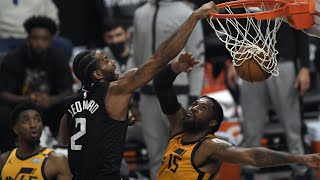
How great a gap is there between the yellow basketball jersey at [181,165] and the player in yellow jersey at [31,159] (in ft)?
2.99

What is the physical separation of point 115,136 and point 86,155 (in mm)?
260

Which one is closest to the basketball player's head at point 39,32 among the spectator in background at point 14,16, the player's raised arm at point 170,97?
the spectator in background at point 14,16

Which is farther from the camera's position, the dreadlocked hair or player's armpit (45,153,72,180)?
player's armpit (45,153,72,180)

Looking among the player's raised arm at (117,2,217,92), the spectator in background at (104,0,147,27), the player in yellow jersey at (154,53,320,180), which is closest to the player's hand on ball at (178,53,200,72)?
the player in yellow jersey at (154,53,320,180)

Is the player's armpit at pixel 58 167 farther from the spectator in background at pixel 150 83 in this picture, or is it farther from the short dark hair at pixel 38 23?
the short dark hair at pixel 38 23

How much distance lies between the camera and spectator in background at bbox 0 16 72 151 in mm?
10805

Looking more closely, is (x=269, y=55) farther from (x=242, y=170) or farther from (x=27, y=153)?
(x=242, y=170)

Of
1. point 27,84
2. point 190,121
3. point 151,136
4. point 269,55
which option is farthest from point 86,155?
point 27,84

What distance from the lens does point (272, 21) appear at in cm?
839

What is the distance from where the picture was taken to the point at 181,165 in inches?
305

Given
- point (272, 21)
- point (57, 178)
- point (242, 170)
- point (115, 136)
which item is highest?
point (272, 21)

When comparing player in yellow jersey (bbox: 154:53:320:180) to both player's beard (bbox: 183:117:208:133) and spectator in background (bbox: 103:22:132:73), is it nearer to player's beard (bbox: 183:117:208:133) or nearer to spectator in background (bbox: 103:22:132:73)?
player's beard (bbox: 183:117:208:133)

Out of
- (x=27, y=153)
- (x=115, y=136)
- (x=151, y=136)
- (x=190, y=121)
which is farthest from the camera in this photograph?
(x=151, y=136)

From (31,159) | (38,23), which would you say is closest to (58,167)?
(31,159)
